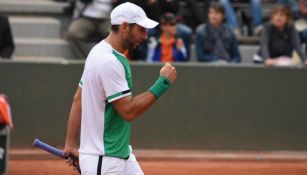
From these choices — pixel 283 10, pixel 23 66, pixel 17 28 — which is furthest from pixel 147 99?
pixel 17 28

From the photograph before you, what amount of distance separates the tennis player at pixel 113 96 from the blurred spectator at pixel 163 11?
7.19 m

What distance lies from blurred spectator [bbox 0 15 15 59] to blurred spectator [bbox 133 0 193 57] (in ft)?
6.53

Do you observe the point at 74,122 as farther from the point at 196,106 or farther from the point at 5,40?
the point at 5,40

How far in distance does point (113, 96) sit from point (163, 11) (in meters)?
7.99

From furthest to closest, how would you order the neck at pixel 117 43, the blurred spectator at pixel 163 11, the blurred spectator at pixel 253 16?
the blurred spectator at pixel 253 16, the blurred spectator at pixel 163 11, the neck at pixel 117 43

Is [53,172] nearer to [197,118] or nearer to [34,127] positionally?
[34,127]

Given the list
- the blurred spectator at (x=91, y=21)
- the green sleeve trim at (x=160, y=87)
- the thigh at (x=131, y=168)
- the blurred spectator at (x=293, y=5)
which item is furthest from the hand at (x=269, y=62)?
the green sleeve trim at (x=160, y=87)

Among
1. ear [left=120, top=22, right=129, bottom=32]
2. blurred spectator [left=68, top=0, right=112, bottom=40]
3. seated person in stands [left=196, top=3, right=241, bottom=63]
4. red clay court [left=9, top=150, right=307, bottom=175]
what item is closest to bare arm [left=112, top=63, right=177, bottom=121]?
ear [left=120, top=22, right=129, bottom=32]

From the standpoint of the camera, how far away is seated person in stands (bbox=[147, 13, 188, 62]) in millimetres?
12867

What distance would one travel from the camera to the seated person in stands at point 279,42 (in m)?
12.9

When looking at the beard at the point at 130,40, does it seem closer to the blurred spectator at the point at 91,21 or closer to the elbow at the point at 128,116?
the elbow at the point at 128,116

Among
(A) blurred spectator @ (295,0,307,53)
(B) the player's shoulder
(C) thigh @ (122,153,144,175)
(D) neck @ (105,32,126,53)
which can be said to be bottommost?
(A) blurred spectator @ (295,0,307,53)

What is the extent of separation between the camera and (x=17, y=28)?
1434cm

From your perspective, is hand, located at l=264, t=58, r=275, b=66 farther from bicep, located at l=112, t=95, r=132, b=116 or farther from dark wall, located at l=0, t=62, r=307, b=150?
bicep, located at l=112, t=95, r=132, b=116
